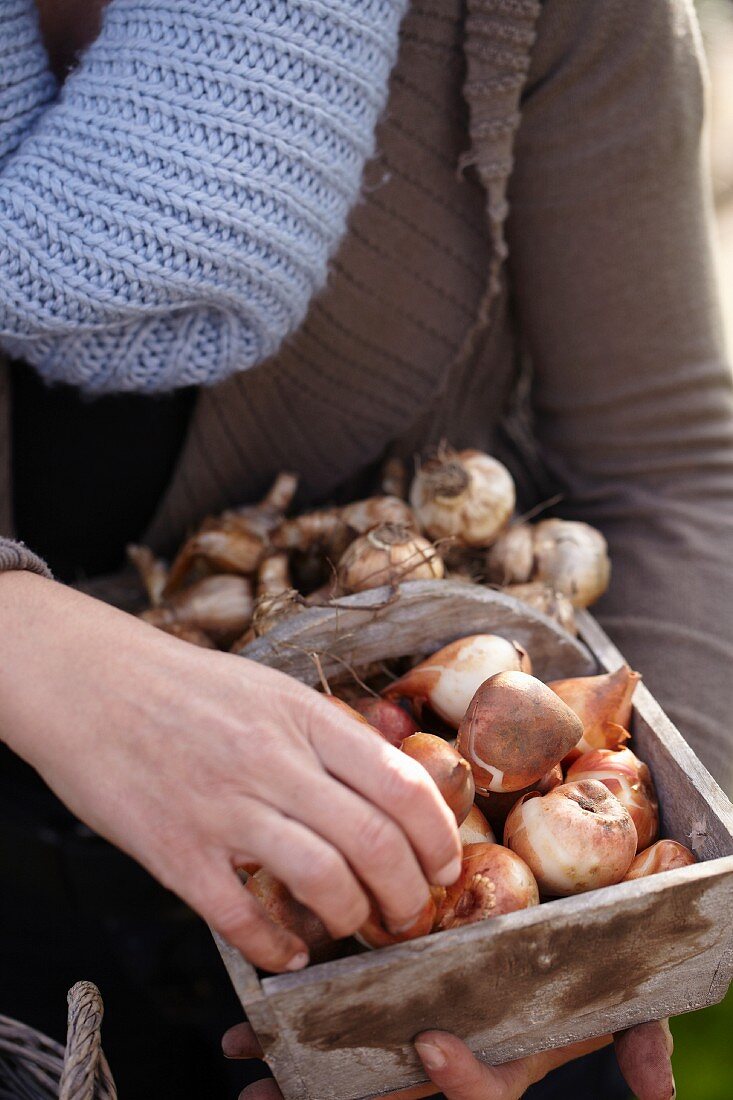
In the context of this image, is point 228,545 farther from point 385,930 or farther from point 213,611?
point 385,930

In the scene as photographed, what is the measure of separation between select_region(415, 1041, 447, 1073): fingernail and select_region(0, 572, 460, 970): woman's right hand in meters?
0.09

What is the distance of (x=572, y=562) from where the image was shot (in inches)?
29.7

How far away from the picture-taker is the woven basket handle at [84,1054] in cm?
51

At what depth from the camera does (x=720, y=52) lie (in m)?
2.97

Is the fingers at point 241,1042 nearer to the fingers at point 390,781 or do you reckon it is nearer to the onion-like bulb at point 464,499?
the fingers at point 390,781

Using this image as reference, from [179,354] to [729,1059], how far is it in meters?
1.02

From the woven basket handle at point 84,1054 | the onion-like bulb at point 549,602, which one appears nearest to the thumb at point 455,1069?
the woven basket handle at point 84,1054

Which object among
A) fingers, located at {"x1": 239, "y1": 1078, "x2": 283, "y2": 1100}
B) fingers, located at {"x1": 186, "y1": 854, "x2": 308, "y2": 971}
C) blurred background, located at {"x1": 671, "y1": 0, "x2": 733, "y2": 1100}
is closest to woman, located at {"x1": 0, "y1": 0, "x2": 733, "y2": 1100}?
fingers, located at {"x1": 186, "y1": 854, "x2": 308, "y2": 971}

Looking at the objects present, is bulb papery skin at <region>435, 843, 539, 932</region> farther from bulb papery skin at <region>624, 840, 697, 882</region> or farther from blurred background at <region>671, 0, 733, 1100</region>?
blurred background at <region>671, 0, 733, 1100</region>

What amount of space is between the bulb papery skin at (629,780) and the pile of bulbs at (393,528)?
0.14 m

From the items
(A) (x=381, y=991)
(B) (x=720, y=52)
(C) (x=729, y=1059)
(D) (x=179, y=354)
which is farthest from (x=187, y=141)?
(B) (x=720, y=52)

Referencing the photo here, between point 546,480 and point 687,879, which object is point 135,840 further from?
point 546,480

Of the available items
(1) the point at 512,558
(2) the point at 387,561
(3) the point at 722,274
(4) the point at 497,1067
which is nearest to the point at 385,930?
(4) the point at 497,1067

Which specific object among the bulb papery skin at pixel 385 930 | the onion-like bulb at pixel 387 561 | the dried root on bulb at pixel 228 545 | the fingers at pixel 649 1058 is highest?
the onion-like bulb at pixel 387 561
